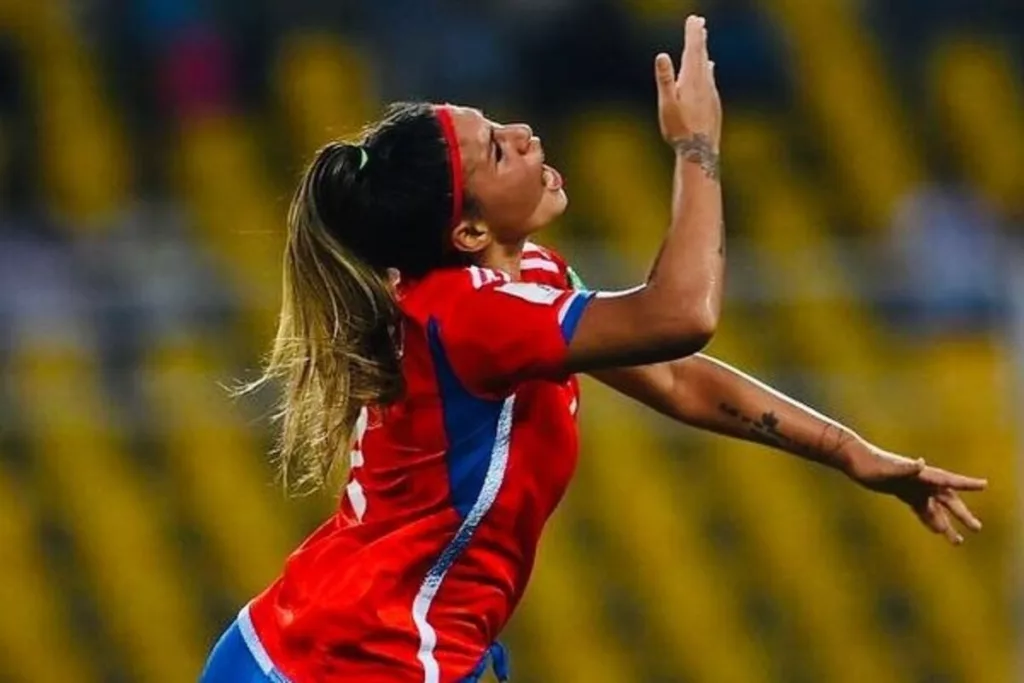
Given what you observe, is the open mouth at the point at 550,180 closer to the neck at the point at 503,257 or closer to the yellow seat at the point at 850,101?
the neck at the point at 503,257

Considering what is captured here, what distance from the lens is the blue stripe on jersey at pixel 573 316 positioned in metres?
3.65

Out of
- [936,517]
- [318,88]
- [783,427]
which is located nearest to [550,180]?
[783,427]

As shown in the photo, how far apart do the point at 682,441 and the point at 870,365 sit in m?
0.69

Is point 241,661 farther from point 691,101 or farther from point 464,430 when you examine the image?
point 691,101

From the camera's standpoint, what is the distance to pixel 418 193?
379 cm

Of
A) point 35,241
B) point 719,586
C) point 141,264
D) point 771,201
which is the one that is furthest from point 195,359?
point 771,201

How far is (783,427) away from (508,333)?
0.79m

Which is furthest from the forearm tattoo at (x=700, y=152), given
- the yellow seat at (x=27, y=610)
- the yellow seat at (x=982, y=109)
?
the yellow seat at (x=982, y=109)

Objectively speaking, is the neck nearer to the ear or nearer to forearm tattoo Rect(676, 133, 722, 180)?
the ear

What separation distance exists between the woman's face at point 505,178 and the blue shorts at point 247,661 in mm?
707

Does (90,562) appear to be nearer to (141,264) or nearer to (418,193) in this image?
(141,264)

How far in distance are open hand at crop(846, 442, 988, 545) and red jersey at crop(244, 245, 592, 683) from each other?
577 mm

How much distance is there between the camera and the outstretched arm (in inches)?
167

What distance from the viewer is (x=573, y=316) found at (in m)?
3.67
